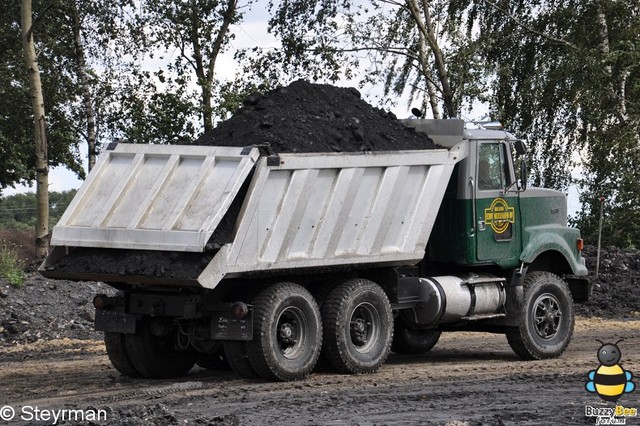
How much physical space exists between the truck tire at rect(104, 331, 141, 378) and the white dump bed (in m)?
1.24

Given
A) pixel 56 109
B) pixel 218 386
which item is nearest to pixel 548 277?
pixel 218 386

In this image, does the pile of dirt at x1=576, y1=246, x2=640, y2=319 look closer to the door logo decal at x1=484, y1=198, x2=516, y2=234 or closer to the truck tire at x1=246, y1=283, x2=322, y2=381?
the door logo decal at x1=484, y1=198, x2=516, y2=234

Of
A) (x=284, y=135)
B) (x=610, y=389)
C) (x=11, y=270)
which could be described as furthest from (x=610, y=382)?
(x=11, y=270)

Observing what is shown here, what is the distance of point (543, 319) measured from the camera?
1542 centimetres

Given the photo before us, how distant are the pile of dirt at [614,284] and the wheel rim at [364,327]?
9.17 m

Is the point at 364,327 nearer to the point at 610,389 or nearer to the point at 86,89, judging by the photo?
the point at 610,389

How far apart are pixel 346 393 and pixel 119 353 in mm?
2910

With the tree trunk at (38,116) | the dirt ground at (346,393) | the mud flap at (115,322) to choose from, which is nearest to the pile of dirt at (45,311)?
the dirt ground at (346,393)

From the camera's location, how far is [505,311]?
15.3 metres

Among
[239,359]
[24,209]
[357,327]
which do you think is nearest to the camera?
[239,359]

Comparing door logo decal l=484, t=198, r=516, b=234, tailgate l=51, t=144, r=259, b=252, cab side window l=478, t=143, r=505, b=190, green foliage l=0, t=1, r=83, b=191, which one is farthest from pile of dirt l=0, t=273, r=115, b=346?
green foliage l=0, t=1, r=83, b=191

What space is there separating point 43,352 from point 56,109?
1650 centimetres

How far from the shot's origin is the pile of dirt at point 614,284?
2234 cm

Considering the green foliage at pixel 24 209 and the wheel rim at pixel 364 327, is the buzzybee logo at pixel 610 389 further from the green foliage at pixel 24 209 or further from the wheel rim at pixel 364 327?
the green foliage at pixel 24 209
